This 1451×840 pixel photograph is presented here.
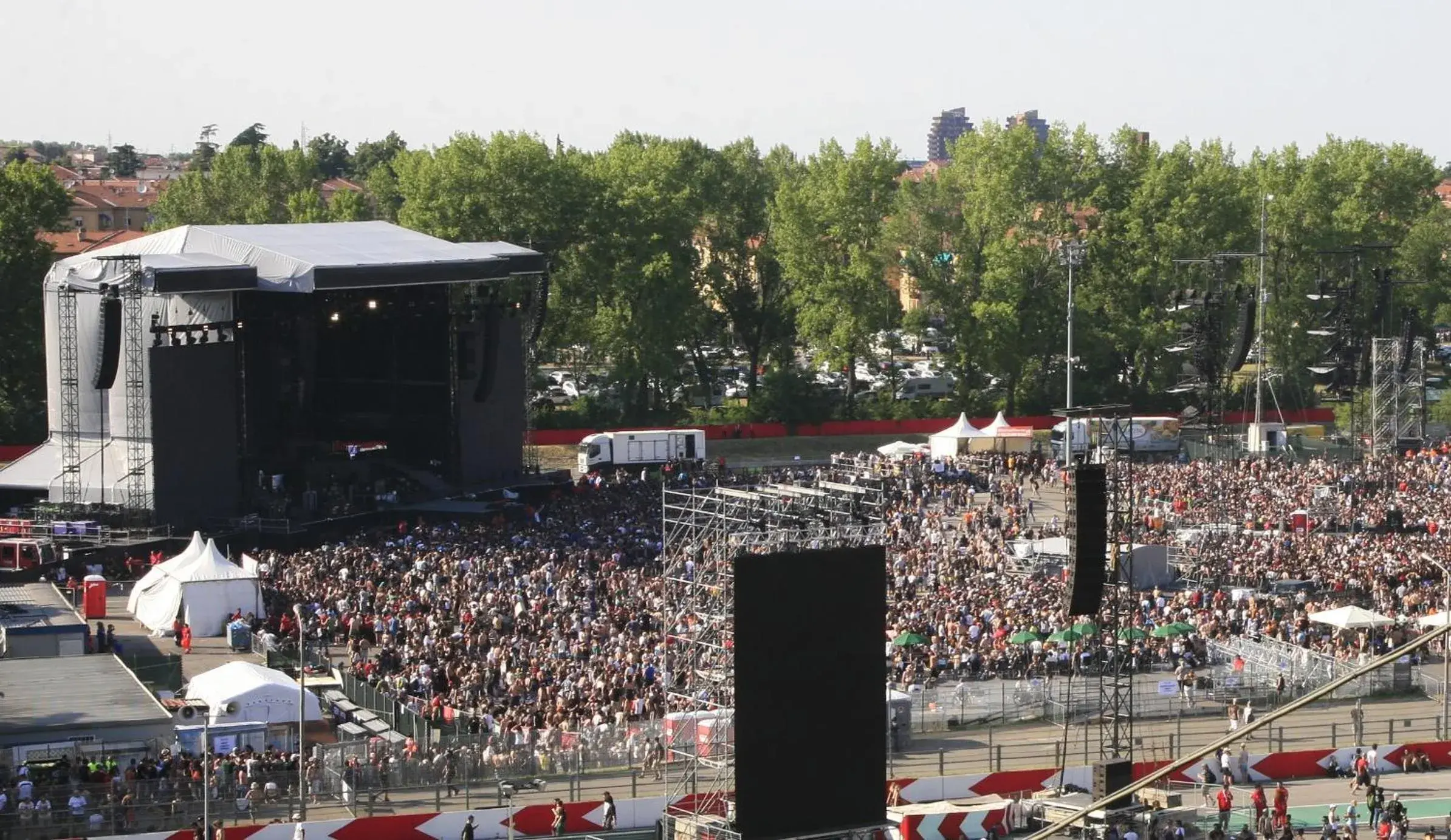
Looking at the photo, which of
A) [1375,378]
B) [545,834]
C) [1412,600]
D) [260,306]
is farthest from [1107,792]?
[1375,378]

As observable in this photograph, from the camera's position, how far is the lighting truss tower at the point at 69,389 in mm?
46344

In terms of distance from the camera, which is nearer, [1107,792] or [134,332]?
[1107,792]

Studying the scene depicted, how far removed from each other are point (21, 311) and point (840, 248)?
2933 cm

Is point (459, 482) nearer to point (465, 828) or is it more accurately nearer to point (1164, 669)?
point (1164, 669)

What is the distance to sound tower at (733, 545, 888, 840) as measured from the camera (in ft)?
63.0

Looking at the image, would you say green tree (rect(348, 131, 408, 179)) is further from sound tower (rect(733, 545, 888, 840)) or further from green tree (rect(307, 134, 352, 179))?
sound tower (rect(733, 545, 888, 840))

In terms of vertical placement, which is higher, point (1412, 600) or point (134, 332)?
point (134, 332)

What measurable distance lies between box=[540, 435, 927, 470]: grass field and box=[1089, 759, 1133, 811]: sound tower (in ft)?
127

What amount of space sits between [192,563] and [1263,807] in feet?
64.7

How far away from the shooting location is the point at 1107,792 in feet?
80.9

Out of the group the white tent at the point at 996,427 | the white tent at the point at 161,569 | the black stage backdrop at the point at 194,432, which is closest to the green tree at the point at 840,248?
the white tent at the point at 996,427

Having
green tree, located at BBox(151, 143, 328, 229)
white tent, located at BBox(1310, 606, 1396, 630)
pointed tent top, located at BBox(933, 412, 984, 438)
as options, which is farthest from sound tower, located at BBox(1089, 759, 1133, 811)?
green tree, located at BBox(151, 143, 328, 229)

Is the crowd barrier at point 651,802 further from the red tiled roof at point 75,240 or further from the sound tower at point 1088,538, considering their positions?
the red tiled roof at point 75,240

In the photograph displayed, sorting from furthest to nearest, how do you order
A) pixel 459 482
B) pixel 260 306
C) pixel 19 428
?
pixel 19 428, pixel 459 482, pixel 260 306
